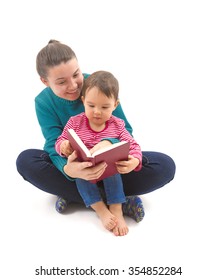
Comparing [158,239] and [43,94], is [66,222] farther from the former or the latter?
[43,94]

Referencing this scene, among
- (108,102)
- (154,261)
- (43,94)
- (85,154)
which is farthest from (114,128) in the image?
(154,261)

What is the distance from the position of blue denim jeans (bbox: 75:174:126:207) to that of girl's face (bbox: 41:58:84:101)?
1.56 feet

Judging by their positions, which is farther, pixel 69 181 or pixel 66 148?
pixel 69 181

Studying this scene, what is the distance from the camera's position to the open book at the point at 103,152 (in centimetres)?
199

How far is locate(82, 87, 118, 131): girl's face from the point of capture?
7.00ft

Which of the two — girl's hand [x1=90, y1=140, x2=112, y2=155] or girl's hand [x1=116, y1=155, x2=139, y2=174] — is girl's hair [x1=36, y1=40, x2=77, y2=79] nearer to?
girl's hand [x1=90, y1=140, x2=112, y2=155]

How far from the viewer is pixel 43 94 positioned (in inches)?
99.7

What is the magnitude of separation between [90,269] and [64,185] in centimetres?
56

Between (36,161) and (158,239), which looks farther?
(36,161)

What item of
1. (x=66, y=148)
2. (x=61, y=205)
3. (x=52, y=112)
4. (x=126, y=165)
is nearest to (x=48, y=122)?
(x=52, y=112)

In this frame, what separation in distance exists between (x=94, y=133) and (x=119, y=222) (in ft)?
1.58

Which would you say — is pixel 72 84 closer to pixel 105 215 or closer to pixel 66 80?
pixel 66 80

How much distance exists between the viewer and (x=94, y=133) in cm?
228

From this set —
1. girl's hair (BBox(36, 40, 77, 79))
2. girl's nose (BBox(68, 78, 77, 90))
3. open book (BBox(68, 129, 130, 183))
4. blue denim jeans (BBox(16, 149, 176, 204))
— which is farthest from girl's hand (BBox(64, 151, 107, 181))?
girl's hair (BBox(36, 40, 77, 79))
